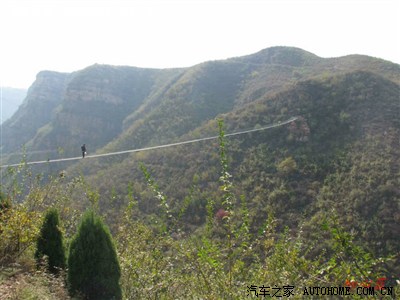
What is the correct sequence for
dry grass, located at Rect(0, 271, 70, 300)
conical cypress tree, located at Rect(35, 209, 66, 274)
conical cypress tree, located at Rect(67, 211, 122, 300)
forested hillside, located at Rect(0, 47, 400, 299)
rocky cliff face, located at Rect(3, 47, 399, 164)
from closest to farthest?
forested hillside, located at Rect(0, 47, 400, 299)
dry grass, located at Rect(0, 271, 70, 300)
conical cypress tree, located at Rect(67, 211, 122, 300)
conical cypress tree, located at Rect(35, 209, 66, 274)
rocky cliff face, located at Rect(3, 47, 399, 164)

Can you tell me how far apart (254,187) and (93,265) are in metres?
15.3

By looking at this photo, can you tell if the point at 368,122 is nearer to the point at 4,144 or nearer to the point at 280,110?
the point at 280,110

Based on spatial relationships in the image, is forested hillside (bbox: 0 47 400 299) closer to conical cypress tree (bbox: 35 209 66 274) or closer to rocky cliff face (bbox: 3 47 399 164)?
conical cypress tree (bbox: 35 209 66 274)

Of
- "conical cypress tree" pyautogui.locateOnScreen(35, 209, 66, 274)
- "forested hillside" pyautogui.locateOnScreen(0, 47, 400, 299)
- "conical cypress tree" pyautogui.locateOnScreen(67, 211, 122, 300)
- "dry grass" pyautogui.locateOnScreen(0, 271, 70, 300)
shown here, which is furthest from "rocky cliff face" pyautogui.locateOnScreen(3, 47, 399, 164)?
"dry grass" pyautogui.locateOnScreen(0, 271, 70, 300)

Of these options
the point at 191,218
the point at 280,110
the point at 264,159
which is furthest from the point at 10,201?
the point at 280,110

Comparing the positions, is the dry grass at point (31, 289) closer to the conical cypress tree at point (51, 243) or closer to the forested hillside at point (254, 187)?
the conical cypress tree at point (51, 243)

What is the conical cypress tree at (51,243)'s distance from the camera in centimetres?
786

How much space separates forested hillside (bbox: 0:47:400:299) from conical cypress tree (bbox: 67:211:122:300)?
0.32 m

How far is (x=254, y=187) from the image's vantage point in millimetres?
21359

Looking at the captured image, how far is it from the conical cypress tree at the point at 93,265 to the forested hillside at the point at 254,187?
321 millimetres

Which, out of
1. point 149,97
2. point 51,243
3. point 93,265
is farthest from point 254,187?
point 149,97

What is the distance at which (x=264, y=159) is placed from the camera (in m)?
24.1

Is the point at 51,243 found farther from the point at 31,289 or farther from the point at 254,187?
the point at 254,187

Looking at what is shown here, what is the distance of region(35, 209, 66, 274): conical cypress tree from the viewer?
786 cm
